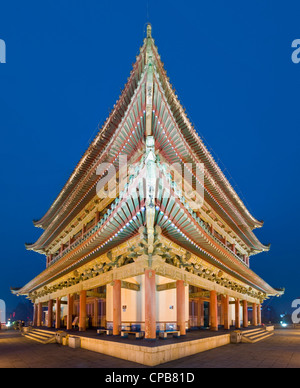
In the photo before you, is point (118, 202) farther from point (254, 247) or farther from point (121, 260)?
point (254, 247)

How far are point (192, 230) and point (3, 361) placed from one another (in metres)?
8.62

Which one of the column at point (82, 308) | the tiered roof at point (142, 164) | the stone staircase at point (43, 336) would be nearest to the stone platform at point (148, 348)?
the column at point (82, 308)

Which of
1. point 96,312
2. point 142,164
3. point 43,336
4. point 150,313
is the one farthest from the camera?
point 96,312

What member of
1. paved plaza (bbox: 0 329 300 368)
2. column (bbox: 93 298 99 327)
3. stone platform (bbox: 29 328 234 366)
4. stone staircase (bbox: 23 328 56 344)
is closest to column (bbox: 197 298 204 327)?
column (bbox: 93 298 99 327)

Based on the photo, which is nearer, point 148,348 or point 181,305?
point 148,348

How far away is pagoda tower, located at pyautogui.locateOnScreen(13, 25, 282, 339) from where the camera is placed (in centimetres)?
1015

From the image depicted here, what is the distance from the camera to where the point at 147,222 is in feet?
33.8

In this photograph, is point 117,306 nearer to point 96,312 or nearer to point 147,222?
point 147,222

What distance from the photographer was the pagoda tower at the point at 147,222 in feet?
33.3

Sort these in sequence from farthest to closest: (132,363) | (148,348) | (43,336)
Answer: (43,336)
(132,363)
(148,348)

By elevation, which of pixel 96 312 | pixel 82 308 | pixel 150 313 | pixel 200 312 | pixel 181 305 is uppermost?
pixel 150 313

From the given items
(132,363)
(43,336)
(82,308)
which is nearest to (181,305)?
(132,363)
